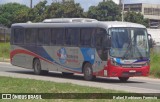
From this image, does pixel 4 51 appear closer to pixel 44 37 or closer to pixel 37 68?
pixel 37 68

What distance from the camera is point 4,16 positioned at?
108875mm

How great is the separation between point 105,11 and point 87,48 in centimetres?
5795

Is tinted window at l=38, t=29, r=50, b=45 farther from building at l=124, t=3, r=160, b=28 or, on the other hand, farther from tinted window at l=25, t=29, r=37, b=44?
building at l=124, t=3, r=160, b=28

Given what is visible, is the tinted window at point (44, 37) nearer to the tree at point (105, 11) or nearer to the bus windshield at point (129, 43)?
the bus windshield at point (129, 43)

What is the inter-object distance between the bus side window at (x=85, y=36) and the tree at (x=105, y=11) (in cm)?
5570

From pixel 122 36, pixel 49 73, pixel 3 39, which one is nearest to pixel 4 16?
pixel 3 39

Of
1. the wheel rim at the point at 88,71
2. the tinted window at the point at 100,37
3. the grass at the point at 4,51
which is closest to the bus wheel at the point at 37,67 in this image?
the wheel rim at the point at 88,71

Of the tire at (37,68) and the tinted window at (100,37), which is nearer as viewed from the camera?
the tinted window at (100,37)

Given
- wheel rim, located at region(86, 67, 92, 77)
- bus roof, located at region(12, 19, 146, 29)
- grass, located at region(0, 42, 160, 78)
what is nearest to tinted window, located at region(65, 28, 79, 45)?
bus roof, located at region(12, 19, 146, 29)

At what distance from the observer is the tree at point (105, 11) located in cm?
8131

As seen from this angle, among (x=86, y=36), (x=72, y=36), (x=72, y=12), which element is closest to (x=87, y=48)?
(x=86, y=36)

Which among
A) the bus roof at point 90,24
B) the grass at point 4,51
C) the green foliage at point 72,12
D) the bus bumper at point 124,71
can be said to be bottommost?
the grass at point 4,51

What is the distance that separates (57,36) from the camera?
26.9m

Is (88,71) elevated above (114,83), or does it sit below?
above
